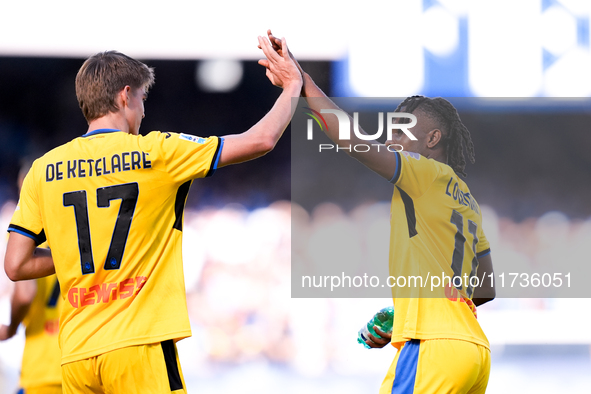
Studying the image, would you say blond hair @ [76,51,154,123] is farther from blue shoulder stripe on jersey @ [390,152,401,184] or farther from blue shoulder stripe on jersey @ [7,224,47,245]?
blue shoulder stripe on jersey @ [390,152,401,184]

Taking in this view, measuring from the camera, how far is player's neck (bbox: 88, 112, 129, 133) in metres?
2.30

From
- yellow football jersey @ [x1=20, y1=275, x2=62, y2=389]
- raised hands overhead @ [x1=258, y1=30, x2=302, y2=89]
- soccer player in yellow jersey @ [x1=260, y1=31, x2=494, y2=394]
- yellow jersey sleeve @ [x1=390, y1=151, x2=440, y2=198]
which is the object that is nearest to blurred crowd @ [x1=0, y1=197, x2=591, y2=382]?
yellow football jersey @ [x1=20, y1=275, x2=62, y2=389]

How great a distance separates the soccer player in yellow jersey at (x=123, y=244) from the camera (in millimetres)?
2104

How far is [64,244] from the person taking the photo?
Result: 2203 mm

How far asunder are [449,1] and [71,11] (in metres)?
4.09

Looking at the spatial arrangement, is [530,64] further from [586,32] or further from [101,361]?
[101,361]

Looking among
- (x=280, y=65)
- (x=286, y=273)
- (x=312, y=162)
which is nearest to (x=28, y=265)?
(x=280, y=65)

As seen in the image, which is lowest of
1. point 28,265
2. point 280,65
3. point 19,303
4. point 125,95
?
point 19,303

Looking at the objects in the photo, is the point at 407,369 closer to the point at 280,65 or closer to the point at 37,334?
the point at 280,65

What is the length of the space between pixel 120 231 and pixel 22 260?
0.47 meters

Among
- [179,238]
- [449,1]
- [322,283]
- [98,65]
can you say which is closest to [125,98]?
[98,65]

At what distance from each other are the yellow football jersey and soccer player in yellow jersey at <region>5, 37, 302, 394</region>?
45.5 inches

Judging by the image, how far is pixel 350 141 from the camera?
2635 millimetres

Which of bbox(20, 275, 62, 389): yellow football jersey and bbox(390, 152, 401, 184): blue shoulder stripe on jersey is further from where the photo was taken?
bbox(20, 275, 62, 389): yellow football jersey
